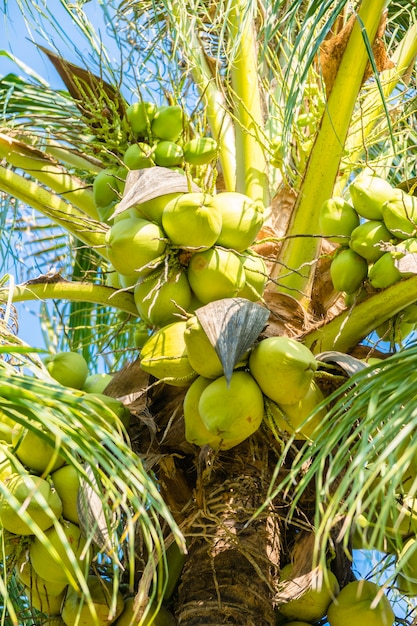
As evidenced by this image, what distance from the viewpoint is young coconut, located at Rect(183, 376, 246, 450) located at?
1684mm

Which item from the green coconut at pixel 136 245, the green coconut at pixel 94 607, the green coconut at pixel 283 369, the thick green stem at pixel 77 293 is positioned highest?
the green coconut at pixel 136 245

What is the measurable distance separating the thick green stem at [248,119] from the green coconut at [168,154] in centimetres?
28

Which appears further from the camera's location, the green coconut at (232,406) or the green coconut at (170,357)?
the green coconut at (170,357)

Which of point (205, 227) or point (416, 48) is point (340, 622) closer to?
point (205, 227)

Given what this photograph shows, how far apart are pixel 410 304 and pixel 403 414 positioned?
0.63m

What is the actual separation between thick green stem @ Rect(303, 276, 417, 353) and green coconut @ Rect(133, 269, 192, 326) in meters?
0.30

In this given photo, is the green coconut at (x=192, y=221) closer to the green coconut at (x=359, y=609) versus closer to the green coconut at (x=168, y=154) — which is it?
the green coconut at (x=168, y=154)

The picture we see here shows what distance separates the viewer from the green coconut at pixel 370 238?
181 centimetres

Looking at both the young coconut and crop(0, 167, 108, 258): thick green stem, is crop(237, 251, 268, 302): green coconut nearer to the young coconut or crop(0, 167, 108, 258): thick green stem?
the young coconut

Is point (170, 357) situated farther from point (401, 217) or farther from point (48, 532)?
point (401, 217)

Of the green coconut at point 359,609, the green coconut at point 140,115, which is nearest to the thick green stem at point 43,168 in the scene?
the green coconut at point 140,115

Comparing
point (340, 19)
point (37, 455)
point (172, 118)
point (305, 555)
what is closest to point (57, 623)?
point (37, 455)

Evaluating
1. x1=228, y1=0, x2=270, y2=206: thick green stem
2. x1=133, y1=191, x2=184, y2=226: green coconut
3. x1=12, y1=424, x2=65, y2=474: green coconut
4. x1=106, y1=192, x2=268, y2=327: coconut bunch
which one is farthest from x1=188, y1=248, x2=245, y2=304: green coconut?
x1=228, y1=0, x2=270, y2=206: thick green stem

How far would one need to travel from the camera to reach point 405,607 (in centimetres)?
204
